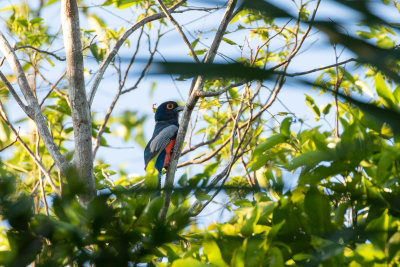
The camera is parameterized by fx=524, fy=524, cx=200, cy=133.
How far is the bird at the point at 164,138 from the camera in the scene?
7336 millimetres

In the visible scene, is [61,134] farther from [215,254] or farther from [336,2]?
[336,2]

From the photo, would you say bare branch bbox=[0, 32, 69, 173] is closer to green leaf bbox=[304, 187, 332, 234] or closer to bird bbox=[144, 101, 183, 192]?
green leaf bbox=[304, 187, 332, 234]

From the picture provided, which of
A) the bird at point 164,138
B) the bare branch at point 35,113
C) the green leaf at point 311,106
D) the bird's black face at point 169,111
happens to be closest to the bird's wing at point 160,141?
the bird at point 164,138

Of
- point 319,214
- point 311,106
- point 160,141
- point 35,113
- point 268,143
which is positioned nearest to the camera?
point 319,214

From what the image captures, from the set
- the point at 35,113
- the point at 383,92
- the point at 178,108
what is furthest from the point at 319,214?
the point at 178,108

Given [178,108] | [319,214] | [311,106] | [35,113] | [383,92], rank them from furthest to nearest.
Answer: [178,108] < [35,113] < [311,106] < [383,92] < [319,214]

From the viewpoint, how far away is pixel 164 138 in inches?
294

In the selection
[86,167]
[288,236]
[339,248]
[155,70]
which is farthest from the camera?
[86,167]

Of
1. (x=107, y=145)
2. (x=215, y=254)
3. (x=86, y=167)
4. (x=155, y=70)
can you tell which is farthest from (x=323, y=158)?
(x=107, y=145)

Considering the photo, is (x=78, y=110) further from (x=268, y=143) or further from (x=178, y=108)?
(x=178, y=108)

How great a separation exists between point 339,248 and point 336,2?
0.73 m

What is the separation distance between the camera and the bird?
7.34 m

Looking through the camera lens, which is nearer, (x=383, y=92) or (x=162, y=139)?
(x=383, y=92)

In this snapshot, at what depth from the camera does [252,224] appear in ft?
5.42
